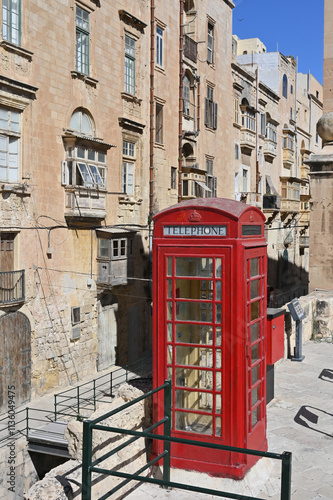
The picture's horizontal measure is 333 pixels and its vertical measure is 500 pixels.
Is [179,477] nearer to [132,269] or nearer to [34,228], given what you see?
[34,228]

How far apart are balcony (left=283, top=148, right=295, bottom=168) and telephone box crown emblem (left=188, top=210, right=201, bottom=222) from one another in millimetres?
37093

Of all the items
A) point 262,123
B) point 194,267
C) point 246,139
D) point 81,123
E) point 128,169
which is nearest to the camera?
point 194,267

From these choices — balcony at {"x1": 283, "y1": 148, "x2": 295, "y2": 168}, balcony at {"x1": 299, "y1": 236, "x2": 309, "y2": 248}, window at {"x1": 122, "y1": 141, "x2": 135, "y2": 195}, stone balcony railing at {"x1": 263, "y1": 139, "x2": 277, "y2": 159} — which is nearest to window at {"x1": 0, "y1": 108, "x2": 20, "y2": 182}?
window at {"x1": 122, "y1": 141, "x2": 135, "y2": 195}

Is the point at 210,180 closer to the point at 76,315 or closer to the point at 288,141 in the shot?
the point at 76,315

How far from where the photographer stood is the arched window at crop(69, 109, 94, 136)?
59.8 ft

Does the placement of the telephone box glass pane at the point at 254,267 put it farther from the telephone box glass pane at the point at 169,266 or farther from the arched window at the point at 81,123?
the arched window at the point at 81,123

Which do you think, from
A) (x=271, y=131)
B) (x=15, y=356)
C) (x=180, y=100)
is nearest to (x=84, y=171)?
(x=15, y=356)

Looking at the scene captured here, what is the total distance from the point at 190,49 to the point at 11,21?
12.8 m

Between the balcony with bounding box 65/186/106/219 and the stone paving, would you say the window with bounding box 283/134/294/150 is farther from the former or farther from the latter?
the stone paving

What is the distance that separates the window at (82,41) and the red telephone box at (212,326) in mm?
13016

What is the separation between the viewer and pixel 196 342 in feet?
23.6

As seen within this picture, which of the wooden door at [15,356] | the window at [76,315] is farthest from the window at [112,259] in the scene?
the wooden door at [15,356]

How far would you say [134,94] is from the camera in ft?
71.7

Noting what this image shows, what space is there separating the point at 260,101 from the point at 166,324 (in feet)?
107
